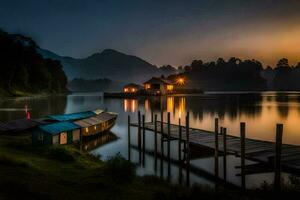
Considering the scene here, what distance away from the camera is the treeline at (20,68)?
333 ft

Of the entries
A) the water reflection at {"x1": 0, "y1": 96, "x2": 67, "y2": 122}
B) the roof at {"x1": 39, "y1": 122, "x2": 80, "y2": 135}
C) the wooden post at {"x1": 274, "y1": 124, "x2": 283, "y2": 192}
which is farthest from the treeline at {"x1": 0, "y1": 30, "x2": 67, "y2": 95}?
the wooden post at {"x1": 274, "y1": 124, "x2": 283, "y2": 192}

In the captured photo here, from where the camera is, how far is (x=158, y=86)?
120750 mm

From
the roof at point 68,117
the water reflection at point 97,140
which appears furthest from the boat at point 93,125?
the roof at point 68,117

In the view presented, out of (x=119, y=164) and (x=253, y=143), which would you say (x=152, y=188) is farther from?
(x=253, y=143)

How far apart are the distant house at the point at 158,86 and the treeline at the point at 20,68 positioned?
154 ft

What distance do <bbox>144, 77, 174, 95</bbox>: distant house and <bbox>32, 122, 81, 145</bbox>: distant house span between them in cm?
8928

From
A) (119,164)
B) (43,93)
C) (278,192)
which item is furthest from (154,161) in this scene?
(43,93)

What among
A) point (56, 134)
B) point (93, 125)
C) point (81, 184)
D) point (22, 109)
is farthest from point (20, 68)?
point (81, 184)

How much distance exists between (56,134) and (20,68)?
96.6 metres

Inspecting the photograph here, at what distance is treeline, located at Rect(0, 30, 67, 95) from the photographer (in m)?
101

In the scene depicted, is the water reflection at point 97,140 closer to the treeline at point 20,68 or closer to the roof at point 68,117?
the roof at point 68,117

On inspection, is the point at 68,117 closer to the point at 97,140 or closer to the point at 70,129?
the point at 97,140

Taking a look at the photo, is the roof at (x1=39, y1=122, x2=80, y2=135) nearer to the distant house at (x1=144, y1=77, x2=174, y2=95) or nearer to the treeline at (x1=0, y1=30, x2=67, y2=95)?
the treeline at (x1=0, y1=30, x2=67, y2=95)

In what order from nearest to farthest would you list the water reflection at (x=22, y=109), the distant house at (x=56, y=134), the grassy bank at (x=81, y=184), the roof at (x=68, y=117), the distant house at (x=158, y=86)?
1. the grassy bank at (x=81, y=184)
2. the distant house at (x=56, y=134)
3. the roof at (x=68, y=117)
4. the water reflection at (x=22, y=109)
5. the distant house at (x=158, y=86)
